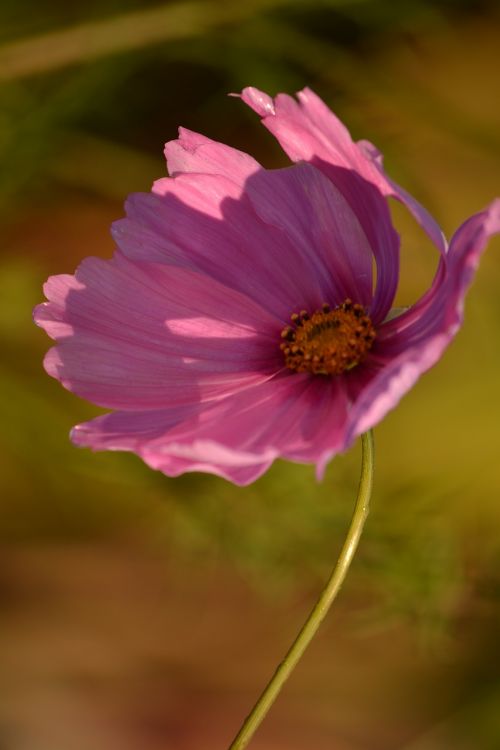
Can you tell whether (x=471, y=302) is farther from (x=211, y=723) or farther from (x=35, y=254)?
(x=35, y=254)

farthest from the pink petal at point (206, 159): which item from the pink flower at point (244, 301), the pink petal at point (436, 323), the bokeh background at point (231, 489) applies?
the bokeh background at point (231, 489)

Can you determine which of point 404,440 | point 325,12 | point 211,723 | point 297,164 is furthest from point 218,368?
point 325,12

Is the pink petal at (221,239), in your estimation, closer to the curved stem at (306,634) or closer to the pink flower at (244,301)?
the pink flower at (244,301)

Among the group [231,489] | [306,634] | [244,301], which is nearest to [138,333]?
[244,301]

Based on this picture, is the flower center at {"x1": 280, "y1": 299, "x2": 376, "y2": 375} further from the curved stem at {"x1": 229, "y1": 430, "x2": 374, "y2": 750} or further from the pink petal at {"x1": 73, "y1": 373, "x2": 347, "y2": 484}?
the curved stem at {"x1": 229, "y1": 430, "x2": 374, "y2": 750}

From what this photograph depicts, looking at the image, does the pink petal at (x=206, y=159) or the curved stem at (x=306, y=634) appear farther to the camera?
the pink petal at (x=206, y=159)

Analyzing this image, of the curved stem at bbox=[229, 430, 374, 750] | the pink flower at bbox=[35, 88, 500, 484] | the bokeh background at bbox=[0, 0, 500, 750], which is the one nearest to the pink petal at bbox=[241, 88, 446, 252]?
the pink flower at bbox=[35, 88, 500, 484]

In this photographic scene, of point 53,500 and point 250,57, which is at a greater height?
point 250,57
